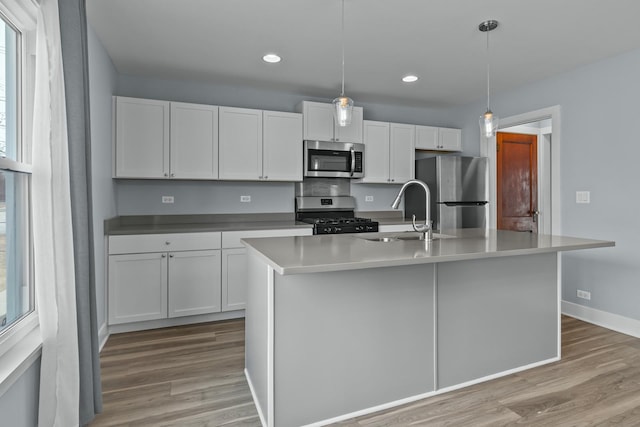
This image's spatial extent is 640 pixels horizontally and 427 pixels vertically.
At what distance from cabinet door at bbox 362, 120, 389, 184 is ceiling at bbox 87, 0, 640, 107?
55cm

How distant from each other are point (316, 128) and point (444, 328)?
Result: 266 centimetres

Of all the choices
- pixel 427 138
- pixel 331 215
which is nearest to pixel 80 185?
pixel 331 215

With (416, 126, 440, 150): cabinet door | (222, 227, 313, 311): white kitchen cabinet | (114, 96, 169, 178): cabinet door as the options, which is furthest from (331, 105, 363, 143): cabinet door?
(114, 96, 169, 178): cabinet door

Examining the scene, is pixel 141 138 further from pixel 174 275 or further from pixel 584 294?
pixel 584 294

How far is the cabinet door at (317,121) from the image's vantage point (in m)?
3.98

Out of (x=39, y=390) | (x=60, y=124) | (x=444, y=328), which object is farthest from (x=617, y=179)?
(x=39, y=390)

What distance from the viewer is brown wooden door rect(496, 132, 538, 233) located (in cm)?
475

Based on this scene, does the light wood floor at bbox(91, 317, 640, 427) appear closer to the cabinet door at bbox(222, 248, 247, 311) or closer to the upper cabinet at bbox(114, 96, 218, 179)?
the cabinet door at bbox(222, 248, 247, 311)

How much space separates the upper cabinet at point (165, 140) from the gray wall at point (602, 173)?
3.53m

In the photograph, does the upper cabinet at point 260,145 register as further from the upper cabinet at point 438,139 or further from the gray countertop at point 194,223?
the upper cabinet at point 438,139

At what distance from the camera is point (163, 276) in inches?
126

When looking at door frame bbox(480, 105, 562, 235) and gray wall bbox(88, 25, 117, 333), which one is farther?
door frame bbox(480, 105, 562, 235)

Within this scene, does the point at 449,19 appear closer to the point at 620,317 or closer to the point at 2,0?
the point at 2,0

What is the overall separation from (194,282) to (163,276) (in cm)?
27
